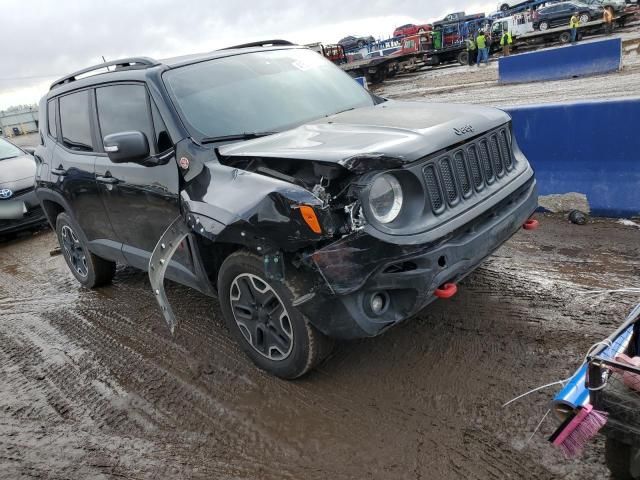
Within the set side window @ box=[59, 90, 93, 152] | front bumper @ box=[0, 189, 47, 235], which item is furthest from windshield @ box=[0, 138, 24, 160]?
side window @ box=[59, 90, 93, 152]

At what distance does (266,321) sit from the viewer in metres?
3.27

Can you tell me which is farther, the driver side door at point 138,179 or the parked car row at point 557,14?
the parked car row at point 557,14

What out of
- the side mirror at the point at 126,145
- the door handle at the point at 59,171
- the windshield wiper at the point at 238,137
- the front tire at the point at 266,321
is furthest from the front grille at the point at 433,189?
the door handle at the point at 59,171

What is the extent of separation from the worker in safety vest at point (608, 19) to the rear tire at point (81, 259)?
2807 centimetres

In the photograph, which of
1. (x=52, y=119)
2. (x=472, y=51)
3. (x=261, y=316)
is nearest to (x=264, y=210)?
(x=261, y=316)

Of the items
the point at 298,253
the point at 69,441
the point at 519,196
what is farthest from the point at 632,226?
the point at 69,441

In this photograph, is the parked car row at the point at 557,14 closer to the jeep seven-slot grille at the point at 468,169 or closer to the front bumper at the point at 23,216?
the front bumper at the point at 23,216

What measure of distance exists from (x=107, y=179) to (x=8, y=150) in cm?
672

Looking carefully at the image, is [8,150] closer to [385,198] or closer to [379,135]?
[379,135]

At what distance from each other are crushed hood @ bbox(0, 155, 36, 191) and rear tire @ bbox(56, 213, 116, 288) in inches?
142

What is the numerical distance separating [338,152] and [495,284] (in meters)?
2.14

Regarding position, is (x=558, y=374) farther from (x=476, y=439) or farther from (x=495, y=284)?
(x=495, y=284)

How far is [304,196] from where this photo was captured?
8.78ft

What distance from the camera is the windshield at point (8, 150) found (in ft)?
30.6
